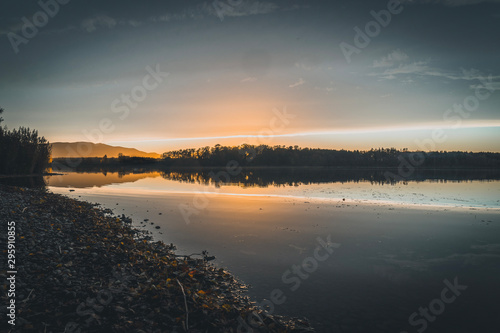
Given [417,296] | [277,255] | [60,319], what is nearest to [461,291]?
[417,296]

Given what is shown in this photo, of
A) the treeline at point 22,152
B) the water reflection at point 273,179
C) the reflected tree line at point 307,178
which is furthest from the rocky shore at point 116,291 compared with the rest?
the treeline at point 22,152

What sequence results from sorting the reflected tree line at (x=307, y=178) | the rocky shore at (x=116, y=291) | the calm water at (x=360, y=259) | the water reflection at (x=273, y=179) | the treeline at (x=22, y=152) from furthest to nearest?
the treeline at (x=22, y=152) < the reflected tree line at (x=307, y=178) < the water reflection at (x=273, y=179) < the calm water at (x=360, y=259) < the rocky shore at (x=116, y=291)

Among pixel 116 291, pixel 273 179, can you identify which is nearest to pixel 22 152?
pixel 273 179

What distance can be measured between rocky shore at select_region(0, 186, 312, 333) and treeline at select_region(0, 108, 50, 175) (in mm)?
100255

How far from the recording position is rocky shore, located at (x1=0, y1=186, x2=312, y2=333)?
7555 millimetres

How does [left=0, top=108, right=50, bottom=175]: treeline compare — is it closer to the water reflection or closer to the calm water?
the water reflection

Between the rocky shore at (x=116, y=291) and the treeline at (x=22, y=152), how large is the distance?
100255mm

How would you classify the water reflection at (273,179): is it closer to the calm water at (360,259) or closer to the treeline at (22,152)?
the treeline at (22,152)

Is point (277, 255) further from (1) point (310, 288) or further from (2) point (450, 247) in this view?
(2) point (450, 247)

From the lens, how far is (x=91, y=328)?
7.23m

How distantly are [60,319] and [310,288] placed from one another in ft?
26.4

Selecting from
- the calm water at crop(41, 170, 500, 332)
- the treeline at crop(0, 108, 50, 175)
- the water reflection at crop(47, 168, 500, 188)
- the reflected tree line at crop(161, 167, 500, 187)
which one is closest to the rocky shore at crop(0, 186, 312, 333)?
the calm water at crop(41, 170, 500, 332)

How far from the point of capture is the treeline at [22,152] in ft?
297

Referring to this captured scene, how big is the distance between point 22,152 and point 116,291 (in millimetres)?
116823
